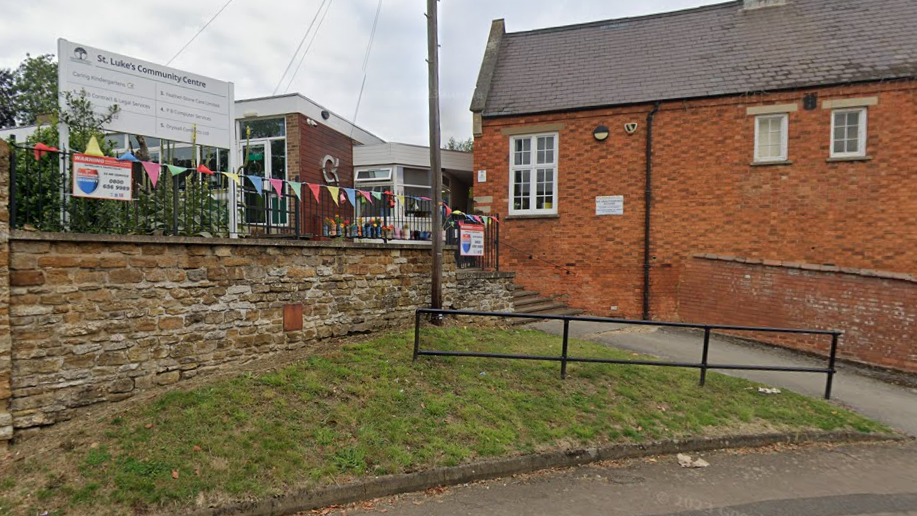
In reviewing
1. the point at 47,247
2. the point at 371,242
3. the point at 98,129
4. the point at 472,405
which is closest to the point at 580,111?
the point at 371,242

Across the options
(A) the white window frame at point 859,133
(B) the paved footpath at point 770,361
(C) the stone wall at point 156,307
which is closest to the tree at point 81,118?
(C) the stone wall at point 156,307

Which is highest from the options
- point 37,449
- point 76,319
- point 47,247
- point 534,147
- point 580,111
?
point 580,111

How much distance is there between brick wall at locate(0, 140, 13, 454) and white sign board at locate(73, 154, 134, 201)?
0.58m

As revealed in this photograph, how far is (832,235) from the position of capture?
1070 cm

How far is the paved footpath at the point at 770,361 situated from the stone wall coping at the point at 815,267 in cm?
175

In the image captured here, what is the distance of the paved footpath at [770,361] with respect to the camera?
22.2 ft

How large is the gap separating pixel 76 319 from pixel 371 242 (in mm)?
3867

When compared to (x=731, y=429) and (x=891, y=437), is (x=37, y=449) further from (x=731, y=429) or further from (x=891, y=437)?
(x=891, y=437)

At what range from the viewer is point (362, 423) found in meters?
4.76

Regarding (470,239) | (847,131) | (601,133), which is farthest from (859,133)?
(470,239)

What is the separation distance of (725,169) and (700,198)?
85cm

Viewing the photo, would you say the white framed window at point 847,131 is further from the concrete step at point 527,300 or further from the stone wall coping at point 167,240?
the stone wall coping at point 167,240

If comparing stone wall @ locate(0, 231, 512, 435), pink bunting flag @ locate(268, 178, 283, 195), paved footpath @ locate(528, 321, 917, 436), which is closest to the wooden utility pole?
stone wall @ locate(0, 231, 512, 435)

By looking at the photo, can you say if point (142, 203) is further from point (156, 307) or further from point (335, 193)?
point (335, 193)
